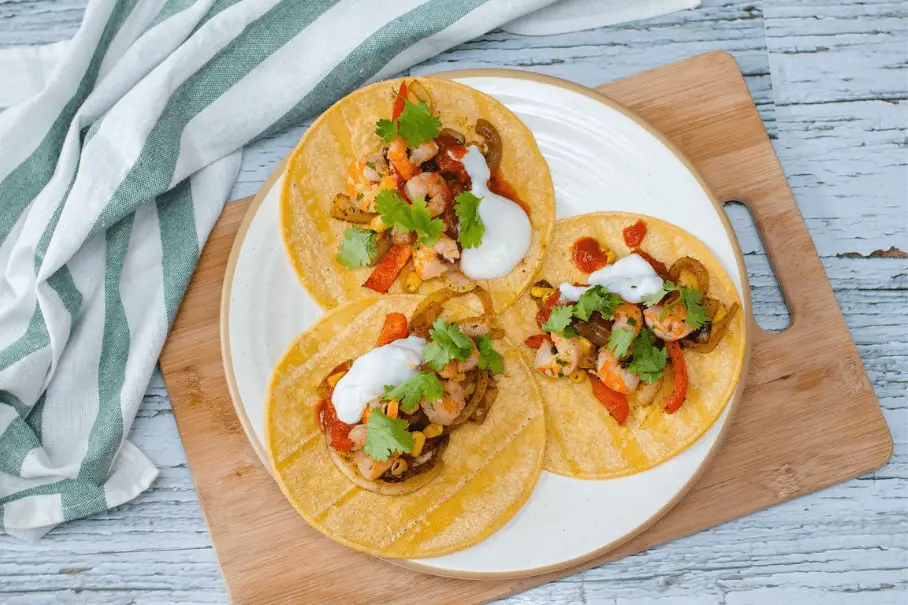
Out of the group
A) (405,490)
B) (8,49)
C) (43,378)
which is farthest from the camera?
(8,49)

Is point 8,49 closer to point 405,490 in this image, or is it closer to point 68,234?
point 68,234

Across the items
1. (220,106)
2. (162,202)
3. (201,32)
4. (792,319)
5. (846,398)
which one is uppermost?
(201,32)

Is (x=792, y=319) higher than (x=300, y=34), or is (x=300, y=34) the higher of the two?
(x=300, y=34)

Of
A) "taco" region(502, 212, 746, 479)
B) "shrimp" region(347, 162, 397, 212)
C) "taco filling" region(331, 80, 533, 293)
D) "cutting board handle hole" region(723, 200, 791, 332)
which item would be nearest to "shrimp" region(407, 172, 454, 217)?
"taco filling" region(331, 80, 533, 293)

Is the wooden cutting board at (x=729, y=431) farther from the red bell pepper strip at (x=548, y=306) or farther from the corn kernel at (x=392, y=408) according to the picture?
the red bell pepper strip at (x=548, y=306)

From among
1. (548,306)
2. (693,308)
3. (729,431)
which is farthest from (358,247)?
(729,431)

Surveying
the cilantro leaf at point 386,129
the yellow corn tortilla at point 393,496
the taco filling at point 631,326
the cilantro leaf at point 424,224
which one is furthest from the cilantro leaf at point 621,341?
the cilantro leaf at point 386,129

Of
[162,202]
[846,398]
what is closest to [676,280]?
[846,398]
